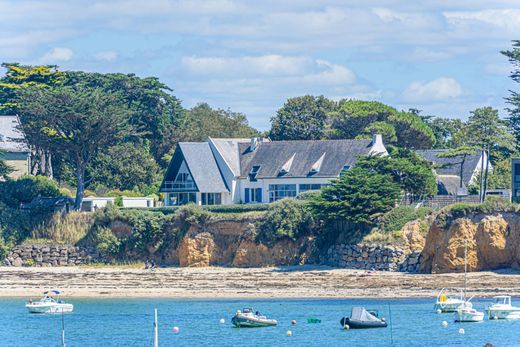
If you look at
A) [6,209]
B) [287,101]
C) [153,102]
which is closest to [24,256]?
[6,209]

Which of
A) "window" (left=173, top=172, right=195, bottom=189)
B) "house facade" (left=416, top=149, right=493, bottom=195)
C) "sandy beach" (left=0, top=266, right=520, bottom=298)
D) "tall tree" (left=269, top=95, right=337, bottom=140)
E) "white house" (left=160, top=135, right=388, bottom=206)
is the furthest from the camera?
"tall tree" (left=269, top=95, right=337, bottom=140)

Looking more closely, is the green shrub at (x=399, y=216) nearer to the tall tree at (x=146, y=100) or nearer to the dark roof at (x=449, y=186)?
the dark roof at (x=449, y=186)

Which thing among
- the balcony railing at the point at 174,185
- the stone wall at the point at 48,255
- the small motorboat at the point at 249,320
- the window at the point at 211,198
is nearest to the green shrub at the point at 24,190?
the stone wall at the point at 48,255

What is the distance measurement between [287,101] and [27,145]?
36.3 m

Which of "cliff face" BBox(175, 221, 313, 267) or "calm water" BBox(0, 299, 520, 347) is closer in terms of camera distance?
"calm water" BBox(0, 299, 520, 347)

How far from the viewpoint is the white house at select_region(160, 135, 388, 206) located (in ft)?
336

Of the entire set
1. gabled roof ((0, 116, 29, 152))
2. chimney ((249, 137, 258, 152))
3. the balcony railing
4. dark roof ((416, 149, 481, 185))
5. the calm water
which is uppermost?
gabled roof ((0, 116, 29, 152))

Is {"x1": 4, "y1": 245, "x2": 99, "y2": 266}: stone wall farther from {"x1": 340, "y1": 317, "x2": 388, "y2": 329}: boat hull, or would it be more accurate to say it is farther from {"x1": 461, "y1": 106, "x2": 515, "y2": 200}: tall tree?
{"x1": 340, "y1": 317, "x2": 388, "y2": 329}: boat hull

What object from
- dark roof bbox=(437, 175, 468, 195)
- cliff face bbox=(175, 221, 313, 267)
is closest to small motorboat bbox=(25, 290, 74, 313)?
cliff face bbox=(175, 221, 313, 267)

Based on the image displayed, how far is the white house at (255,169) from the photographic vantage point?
336 feet

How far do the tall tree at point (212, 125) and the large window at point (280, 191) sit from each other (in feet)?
105

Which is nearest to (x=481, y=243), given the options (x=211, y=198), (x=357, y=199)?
(x=357, y=199)

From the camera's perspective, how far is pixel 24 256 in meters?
95.8

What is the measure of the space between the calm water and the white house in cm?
2752
